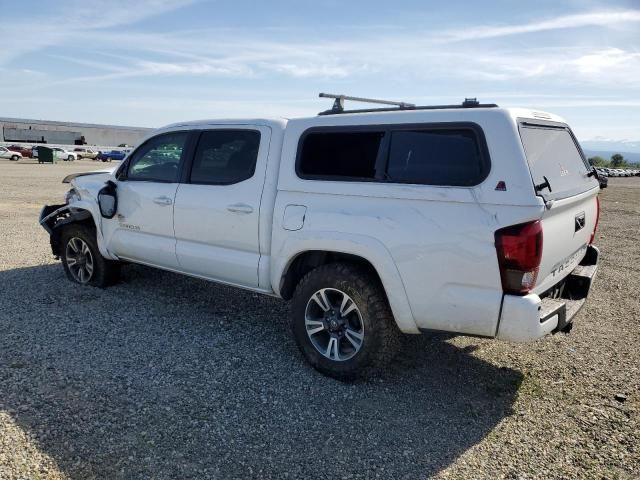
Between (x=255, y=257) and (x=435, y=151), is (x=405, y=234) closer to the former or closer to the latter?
(x=435, y=151)

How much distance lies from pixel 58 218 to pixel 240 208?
335 centimetres

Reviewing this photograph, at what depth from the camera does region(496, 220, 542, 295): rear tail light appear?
309 centimetres

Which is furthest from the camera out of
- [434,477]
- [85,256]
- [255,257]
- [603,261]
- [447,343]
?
[603,261]

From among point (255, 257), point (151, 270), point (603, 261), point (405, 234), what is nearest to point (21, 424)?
point (255, 257)

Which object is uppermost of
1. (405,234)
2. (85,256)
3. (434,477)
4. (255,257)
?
(405,234)

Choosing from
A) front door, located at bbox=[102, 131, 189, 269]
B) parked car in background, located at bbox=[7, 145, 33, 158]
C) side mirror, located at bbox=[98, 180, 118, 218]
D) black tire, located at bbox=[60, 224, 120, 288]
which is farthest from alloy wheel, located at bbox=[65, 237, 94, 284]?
parked car in background, located at bbox=[7, 145, 33, 158]

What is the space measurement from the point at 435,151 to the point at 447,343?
6.85ft

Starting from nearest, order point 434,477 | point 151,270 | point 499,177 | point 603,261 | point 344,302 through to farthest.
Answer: point 434,477 < point 499,177 < point 344,302 < point 151,270 < point 603,261

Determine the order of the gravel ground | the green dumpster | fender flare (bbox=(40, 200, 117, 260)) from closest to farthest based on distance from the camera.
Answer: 1. the gravel ground
2. fender flare (bbox=(40, 200, 117, 260))
3. the green dumpster

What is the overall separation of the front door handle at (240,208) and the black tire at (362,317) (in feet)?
2.60

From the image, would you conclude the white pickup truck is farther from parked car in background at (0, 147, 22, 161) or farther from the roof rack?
parked car in background at (0, 147, 22, 161)

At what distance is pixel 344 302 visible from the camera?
3.89 m

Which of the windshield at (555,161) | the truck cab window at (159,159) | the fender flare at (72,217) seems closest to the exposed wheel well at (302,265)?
the windshield at (555,161)

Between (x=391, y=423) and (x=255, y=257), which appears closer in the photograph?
(x=391, y=423)
